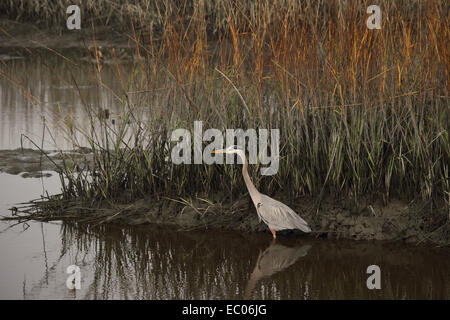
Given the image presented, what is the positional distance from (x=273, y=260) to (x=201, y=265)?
0.41 m

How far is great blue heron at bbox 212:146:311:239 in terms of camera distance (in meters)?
4.45

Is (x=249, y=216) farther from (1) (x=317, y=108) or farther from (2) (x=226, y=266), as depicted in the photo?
(1) (x=317, y=108)

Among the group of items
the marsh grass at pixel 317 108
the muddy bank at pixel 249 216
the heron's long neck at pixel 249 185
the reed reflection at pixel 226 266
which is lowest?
the reed reflection at pixel 226 266

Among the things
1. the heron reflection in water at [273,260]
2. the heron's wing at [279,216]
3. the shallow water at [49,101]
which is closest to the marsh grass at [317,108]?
the heron's wing at [279,216]

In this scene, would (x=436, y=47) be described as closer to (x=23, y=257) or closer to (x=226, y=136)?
(x=226, y=136)

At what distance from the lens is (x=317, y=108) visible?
472cm

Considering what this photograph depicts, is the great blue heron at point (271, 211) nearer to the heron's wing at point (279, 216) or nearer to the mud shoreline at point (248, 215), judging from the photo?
the heron's wing at point (279, 216)

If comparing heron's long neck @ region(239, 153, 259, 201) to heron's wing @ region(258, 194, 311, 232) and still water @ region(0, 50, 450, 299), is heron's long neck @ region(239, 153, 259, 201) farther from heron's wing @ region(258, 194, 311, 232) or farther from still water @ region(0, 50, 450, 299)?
still water @ region(0, 50, 450, 299)

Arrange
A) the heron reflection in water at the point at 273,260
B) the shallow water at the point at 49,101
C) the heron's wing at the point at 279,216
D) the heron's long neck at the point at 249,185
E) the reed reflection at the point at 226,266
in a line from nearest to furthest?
the reed reflection at the point at 226,266 → the heron reflection in water at the point at 273,260 → the heron's wing at the point at 279,216 → the heron's long neck at the point at 249,185 → the shallow water at the point at 49,101

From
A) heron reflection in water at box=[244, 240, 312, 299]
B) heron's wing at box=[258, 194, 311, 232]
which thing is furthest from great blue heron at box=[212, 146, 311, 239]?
heron reflection in water at box=[244, 240, 312, 299]

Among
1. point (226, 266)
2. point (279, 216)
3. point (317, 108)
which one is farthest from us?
point (317, 108)

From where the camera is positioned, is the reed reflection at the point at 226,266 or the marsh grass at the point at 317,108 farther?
the marsh grass at the point at 317,108

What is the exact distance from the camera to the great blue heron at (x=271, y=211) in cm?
445

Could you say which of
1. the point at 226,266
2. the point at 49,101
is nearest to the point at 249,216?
the point at 226,266
